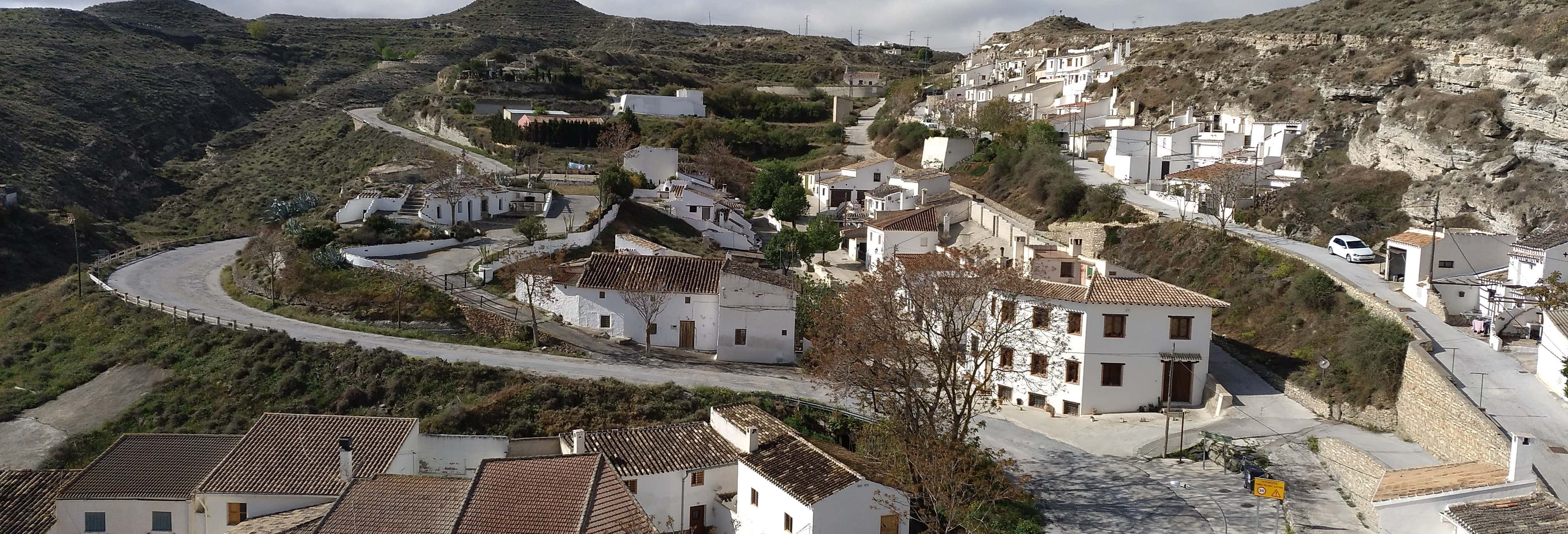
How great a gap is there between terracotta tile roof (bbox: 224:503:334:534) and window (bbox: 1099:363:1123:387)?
17.1 meters

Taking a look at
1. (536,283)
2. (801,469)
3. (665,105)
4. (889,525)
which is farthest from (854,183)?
(889,525)

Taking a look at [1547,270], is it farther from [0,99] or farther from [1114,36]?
[0,99]

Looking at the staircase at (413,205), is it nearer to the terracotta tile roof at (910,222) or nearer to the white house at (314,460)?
the terracotta tile roof at (910,222)

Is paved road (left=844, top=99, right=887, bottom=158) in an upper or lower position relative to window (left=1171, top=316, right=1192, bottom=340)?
upper

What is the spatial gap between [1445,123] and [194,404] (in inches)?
1585

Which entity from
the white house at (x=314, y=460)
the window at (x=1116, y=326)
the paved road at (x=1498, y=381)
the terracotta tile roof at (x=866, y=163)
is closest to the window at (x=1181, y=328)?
the window at (x=1116, y=326)

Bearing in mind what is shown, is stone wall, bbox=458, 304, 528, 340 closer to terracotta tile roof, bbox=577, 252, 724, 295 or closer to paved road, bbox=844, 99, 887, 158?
terracotta tile roof, bbox=577, 252, 724, 295

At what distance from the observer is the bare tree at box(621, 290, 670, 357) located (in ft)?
97.9

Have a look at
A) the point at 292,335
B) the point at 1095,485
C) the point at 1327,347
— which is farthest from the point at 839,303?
the point at 292,335

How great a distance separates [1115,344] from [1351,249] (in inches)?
473

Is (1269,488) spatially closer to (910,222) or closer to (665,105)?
(910,222)

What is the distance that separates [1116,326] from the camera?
26562 mm

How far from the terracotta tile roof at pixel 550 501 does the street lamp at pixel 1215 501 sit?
34.0ft

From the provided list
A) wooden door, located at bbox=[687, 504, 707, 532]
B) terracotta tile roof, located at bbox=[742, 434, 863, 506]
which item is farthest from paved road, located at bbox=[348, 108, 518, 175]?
terracotta tile roof, located at bbox=[742, 434, 863, 506]
